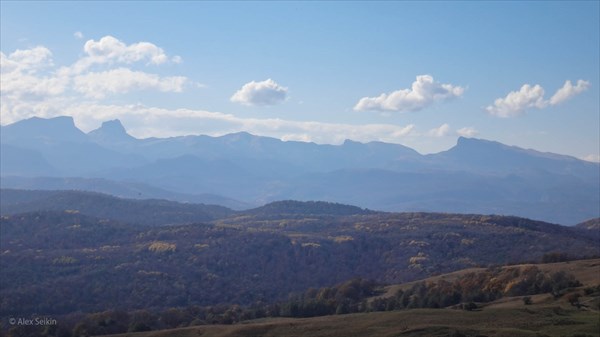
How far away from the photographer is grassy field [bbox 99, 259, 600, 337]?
36.3 metres

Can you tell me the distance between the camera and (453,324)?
39.2 metres

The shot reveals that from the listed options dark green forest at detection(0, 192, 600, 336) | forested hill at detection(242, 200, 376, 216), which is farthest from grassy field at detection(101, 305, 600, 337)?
forested hill at detection(242, 200, 376, 216)

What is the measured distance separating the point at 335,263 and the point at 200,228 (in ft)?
88.0

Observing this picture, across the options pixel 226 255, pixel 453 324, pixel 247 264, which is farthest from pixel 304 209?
pixel 453 324

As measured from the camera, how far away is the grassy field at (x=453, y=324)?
36312 millimetres

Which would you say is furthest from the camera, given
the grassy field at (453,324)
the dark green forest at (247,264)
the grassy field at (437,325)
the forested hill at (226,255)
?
the forested hill at (226,255)

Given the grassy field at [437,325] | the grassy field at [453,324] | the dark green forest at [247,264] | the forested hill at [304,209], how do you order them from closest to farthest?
1. the grassy field at [437,325]
2. the grassy field at [453,324]
3. the dark green forest at [247,264]
4. the forested hill at [304,209]

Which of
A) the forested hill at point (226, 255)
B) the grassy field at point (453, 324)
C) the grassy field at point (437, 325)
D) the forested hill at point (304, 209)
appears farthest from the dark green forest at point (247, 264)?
the forested hill at point (304, 209)

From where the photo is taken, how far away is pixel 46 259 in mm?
95375

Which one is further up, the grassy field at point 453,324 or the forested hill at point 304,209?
the forested hill at point 304,209

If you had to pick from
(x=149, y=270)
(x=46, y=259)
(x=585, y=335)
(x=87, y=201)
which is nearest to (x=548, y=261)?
(x=585, y=335)

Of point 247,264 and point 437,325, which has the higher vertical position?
point 437,325

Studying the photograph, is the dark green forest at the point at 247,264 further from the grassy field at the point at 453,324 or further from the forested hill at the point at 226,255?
the grassy field at the point at 453,324

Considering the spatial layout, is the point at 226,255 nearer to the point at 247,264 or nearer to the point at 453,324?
the point at 247,264
